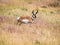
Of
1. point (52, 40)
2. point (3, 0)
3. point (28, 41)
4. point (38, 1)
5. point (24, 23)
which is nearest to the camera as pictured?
point (28, 41)

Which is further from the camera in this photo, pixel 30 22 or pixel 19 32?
pixel 30 22

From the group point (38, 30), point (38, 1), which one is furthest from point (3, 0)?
point (38, 30)

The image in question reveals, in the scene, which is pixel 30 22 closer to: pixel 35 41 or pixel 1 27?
pixel 1 27

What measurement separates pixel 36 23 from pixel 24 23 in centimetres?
91

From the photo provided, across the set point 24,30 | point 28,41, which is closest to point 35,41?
point 28,41

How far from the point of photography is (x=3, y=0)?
2997cm

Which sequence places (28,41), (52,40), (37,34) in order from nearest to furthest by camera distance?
1. (28,41)
2. (52,40)
3. (37,34)

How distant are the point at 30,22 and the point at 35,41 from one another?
17.0ft

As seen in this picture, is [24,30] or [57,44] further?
[24,30]

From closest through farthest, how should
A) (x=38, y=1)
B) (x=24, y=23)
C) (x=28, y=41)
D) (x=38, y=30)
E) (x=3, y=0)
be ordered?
1. (x=28, y=41)
2. (x=38, y=30)
3. (x=24, y=23)
4. (x=3, y=0)
5. (x=38, y=1)

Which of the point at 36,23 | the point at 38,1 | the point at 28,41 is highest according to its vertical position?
the point at 28,41

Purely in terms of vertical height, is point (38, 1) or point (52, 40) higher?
point (52, 40)

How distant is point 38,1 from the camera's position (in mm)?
33500

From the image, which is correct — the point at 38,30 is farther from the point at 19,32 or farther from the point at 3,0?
the point at 3,0
